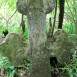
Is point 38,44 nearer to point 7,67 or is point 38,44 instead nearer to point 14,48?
point 14,48

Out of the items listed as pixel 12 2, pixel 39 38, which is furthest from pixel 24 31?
pixel 39 38

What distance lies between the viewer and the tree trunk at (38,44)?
2.35 m

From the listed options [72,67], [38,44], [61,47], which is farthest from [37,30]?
[72,67]

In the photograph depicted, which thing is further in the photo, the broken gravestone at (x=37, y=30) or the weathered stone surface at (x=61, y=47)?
the weathered stone surface at (x=61, y=47)

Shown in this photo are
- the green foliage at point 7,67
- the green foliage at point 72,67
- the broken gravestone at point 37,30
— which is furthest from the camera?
the green foliage at point 7,67

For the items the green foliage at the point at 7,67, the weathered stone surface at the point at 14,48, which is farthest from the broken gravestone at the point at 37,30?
the green foliage at the point at 7,67

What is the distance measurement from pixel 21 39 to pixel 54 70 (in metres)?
0.54

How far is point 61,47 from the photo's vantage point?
2.62 meters

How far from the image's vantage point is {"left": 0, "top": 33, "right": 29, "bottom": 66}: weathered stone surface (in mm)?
2589

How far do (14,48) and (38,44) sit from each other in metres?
0.37

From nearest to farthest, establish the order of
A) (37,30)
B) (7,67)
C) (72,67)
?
(37,30) → (72,67) → (7,67)

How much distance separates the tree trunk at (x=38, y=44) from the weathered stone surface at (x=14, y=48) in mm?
172

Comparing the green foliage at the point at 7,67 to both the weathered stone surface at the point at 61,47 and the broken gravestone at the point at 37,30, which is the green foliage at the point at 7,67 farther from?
the weathered stone surface at the point at 61,47

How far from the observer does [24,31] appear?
3318 millimetres
